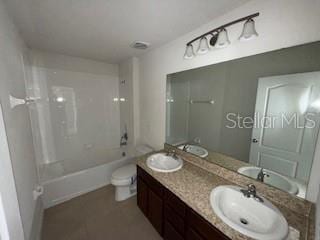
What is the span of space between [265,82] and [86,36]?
6.74ft

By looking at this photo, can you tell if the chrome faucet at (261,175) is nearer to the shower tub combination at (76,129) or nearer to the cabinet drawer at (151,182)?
the cabinet drawer at (151,182)

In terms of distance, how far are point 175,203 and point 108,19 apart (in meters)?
1.88

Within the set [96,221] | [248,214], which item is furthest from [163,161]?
[96,221]

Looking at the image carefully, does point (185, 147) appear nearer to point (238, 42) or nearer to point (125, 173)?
point (125, 173)

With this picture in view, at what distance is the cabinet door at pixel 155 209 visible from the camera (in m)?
1.45

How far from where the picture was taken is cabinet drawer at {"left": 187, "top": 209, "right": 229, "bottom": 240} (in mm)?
876

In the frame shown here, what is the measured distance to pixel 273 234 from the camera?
767 mm

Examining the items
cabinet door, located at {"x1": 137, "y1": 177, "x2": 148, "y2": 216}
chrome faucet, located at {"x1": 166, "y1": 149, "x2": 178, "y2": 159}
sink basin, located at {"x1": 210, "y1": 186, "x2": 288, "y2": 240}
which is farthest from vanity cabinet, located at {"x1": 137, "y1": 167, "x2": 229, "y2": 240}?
chrome faucet, located at {"x1": 166, "y1": 149, "x2": 178, "y2": 159}

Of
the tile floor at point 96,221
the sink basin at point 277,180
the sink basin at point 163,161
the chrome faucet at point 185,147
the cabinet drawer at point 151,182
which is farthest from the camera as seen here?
the chrome faucet at point 185,147

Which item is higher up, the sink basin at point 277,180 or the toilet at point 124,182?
the sink basin at point 277,180

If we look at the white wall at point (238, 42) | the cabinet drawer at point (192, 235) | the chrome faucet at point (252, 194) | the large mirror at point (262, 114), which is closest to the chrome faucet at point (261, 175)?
the large mirror at point (262, 114)

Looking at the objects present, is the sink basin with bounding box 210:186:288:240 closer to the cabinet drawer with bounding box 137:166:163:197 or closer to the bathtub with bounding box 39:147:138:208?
the cabinet drawer with bounding box 137:166:163:197

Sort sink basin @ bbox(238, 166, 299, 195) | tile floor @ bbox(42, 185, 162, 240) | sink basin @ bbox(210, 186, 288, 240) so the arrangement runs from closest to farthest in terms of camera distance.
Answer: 1. sink basin @ bbox(210, 186, 288, 240)
2. sink basin @ bbox(238, 166, 299, 195)
3. tile floor @ bbox(42, 185, 162, 240)

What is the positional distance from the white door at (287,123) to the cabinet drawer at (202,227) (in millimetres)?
695
